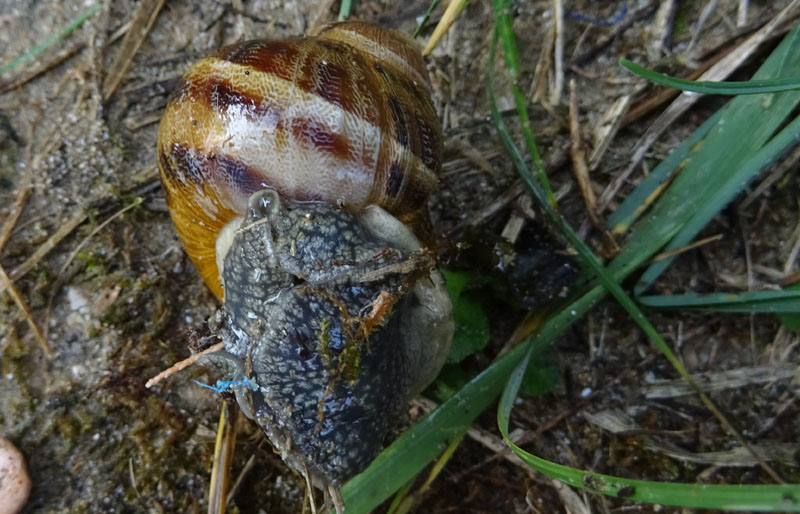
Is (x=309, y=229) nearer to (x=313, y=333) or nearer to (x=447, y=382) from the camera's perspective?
(x=313, y=333)

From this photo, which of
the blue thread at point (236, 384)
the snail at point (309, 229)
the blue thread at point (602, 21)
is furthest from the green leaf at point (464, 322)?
the blue thread at point (602, 21)

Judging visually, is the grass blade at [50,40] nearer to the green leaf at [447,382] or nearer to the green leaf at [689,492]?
the green leaf at [447,382]

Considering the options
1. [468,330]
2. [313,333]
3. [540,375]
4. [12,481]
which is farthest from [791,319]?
[12,481]

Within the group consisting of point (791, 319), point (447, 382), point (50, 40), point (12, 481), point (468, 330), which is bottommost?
point (12, 481)

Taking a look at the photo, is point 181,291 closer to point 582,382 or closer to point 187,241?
point 187,241

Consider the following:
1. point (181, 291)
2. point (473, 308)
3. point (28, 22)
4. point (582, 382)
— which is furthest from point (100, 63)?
point (582, 382)

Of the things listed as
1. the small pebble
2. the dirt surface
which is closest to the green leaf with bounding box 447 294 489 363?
the dirt surface

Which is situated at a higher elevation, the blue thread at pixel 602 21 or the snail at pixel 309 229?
the blue thread at pixel 602 21
